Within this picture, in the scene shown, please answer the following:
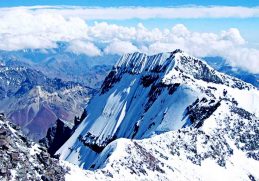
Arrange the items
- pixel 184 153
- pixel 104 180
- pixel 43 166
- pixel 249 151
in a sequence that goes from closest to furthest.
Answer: pixel 43 166
pixel 104 180
pixel 184 153
pixel 249 151

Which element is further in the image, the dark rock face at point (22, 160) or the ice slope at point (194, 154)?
the ice slope at point (194, 154)

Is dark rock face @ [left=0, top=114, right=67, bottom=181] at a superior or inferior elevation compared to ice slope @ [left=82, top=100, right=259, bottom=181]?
superior

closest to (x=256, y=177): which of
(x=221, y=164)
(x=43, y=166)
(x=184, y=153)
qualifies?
(x=221, y=164)

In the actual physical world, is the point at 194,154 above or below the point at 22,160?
below

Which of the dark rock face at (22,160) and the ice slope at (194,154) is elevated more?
the dark rock face at (22,160)

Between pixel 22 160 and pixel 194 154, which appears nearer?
pixel 22 160

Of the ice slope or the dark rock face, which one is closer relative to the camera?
the dark rock face

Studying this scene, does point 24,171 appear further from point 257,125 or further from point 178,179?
point 257,125

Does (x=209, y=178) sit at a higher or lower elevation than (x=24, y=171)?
lower
